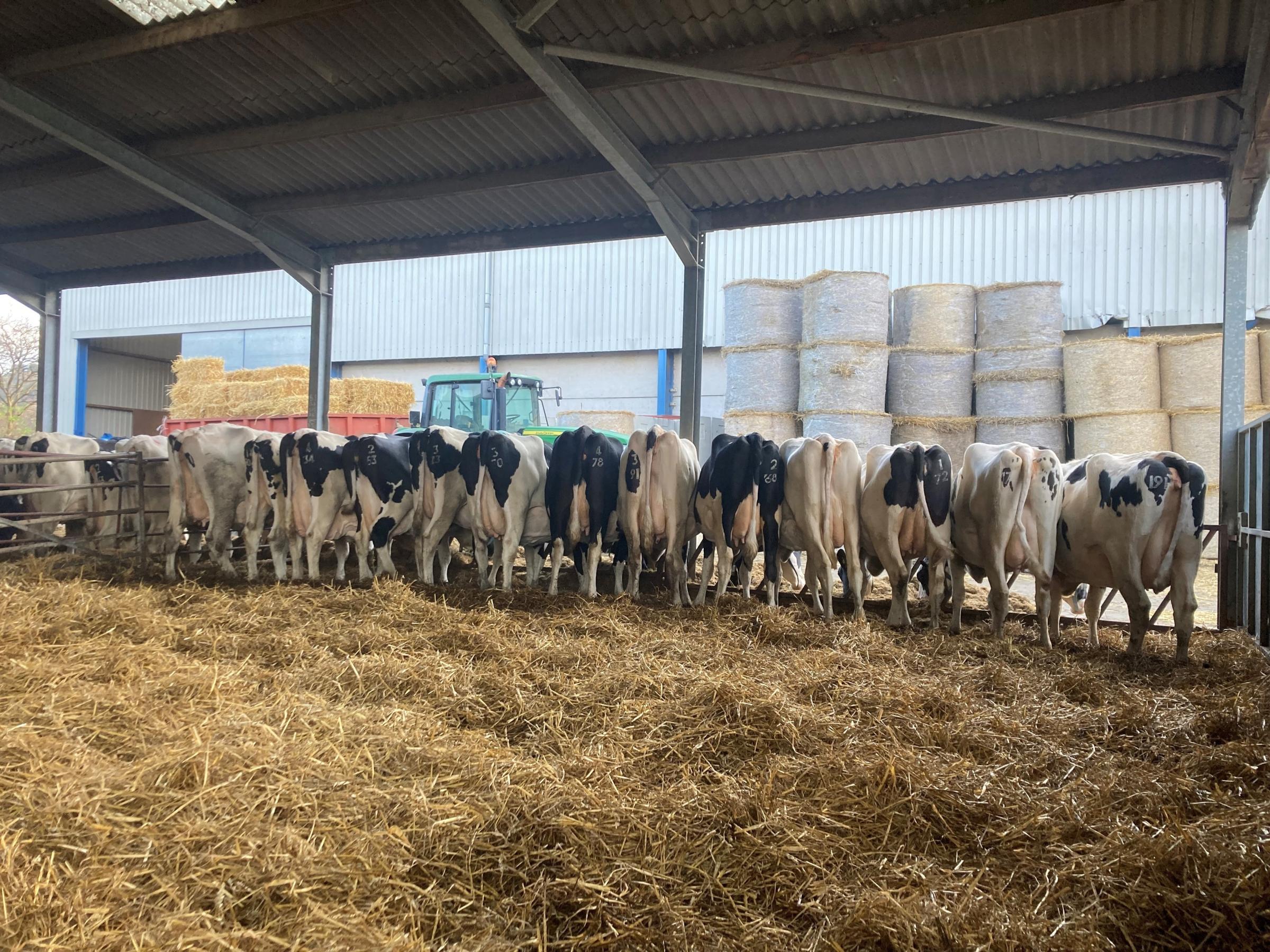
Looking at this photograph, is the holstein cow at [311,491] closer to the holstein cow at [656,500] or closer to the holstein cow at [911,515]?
the holstein cow at [656,500]

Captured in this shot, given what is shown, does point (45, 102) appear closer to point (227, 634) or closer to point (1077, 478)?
point (227, 634)

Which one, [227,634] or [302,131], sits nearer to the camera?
[227,634]

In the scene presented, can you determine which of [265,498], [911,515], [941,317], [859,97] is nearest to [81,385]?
[265,498]

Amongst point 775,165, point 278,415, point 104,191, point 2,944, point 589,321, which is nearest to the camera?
point 2,944

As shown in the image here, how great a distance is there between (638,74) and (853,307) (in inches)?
314

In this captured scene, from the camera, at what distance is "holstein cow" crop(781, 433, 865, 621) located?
680cm

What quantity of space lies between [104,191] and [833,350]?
36.8ft

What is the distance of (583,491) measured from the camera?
7730mm

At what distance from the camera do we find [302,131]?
854 centimetres


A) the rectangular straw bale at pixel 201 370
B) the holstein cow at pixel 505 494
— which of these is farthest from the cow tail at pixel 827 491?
the rectangular straw bale at pixel 201 370

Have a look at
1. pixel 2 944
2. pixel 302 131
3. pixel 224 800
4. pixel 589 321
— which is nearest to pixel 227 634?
pixel 224 800

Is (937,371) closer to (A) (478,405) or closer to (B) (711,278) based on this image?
(A) (478,405)

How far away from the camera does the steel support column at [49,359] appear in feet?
46.2

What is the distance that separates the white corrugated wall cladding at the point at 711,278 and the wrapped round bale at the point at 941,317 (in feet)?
4.75
